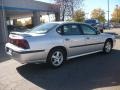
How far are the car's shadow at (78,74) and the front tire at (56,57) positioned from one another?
0.19 meters

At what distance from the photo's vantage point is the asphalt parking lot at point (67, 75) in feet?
18.6

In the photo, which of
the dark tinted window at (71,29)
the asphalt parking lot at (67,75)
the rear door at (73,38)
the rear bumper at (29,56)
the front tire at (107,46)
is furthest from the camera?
the front tire at (107,46)

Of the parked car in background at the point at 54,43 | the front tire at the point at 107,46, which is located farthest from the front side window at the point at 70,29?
the front tire at the point at 107,46

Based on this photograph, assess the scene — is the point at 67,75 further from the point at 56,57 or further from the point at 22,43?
the point at 22,43

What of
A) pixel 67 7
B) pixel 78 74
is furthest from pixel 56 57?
pixel 67 7

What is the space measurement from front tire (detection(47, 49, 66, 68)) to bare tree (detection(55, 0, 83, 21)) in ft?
76.3

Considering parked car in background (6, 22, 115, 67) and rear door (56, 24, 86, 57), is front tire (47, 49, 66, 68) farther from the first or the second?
rear door (56, 24, 86, 57)

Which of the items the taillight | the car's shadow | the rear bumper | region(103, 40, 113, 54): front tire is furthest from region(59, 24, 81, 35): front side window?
region(103, 40, 113, 54): front tire

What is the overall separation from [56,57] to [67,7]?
2506 centimetres

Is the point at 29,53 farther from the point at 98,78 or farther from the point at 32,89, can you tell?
the point at 98,78

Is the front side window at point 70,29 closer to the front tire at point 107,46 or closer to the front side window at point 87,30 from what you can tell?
the front side window at point 87,30

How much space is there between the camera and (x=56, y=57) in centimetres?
743

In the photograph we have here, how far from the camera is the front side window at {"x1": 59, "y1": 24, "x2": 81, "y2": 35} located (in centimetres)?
782

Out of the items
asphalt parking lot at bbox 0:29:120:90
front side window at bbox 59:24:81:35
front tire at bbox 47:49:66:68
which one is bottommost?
asphalt parking lot at bbox 0:29:120:90
